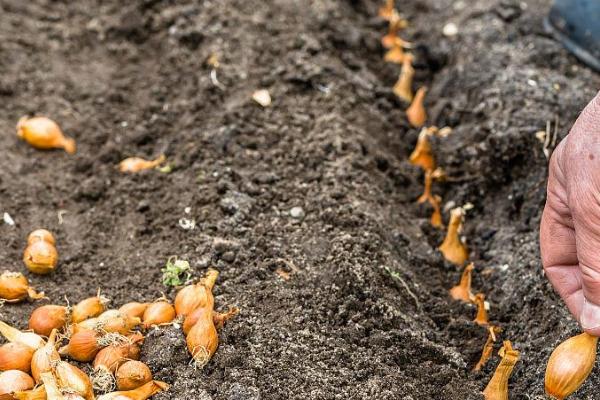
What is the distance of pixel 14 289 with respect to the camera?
263cm

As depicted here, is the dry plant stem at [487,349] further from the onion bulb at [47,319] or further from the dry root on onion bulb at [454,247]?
the onion bulb at [47,319]

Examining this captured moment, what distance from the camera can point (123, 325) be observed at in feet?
8.01

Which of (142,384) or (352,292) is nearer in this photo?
(142,384)

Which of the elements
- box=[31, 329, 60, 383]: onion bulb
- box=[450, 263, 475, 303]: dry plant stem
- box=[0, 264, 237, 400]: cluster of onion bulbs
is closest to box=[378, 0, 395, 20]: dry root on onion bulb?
box=[450, 263, 475, 303]: dry plant stem

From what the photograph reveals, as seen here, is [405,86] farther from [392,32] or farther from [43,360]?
[43,360]

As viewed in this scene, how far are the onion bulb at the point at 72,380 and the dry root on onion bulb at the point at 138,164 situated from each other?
1219 mm

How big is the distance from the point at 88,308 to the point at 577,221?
1.55 meters

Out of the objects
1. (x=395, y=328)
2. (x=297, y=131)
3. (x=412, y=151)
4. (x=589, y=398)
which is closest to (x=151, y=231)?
(x=297, y=131)

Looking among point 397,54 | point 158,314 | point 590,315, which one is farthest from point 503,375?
point 397,54

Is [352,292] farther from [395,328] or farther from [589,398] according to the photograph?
[589,398]

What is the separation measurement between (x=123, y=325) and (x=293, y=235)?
2.40ft

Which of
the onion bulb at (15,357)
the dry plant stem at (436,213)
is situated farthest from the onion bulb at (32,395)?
the dry plant stem at (436,213)

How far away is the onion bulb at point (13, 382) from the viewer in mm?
2238

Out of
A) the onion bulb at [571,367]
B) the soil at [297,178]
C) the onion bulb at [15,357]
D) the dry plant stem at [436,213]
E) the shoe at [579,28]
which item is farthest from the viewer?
the shoe at [579,28]
